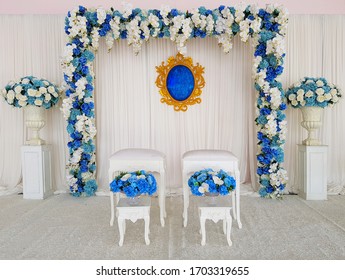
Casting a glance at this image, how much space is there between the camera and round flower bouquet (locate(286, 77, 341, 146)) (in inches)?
162

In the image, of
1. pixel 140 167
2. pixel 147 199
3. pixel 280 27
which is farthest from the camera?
pixel 280 27

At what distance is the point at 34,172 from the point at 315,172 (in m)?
3.79

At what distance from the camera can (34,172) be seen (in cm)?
448

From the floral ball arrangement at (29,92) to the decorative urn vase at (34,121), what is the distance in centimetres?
12

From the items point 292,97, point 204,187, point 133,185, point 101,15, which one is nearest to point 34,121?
point 101,15

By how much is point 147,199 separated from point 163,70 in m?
2.45

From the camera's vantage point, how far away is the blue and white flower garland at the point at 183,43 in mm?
4180

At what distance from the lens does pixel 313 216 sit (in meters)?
3.60

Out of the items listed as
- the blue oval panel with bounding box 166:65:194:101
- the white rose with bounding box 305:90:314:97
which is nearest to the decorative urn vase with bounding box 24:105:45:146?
the blue oval panel with bounding box 166:65:194:101

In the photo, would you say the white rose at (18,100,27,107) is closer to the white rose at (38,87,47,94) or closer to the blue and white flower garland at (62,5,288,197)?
the white rose at (38,87,47,94)

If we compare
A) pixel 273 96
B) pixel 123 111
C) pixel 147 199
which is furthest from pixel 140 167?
pixel 273 96

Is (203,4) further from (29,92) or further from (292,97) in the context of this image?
(29,92)

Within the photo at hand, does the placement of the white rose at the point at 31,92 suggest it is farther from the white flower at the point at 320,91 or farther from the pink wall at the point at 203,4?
the white flower at the point at 320,91

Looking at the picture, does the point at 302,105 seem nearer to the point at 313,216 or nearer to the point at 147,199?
the point at 313,216
